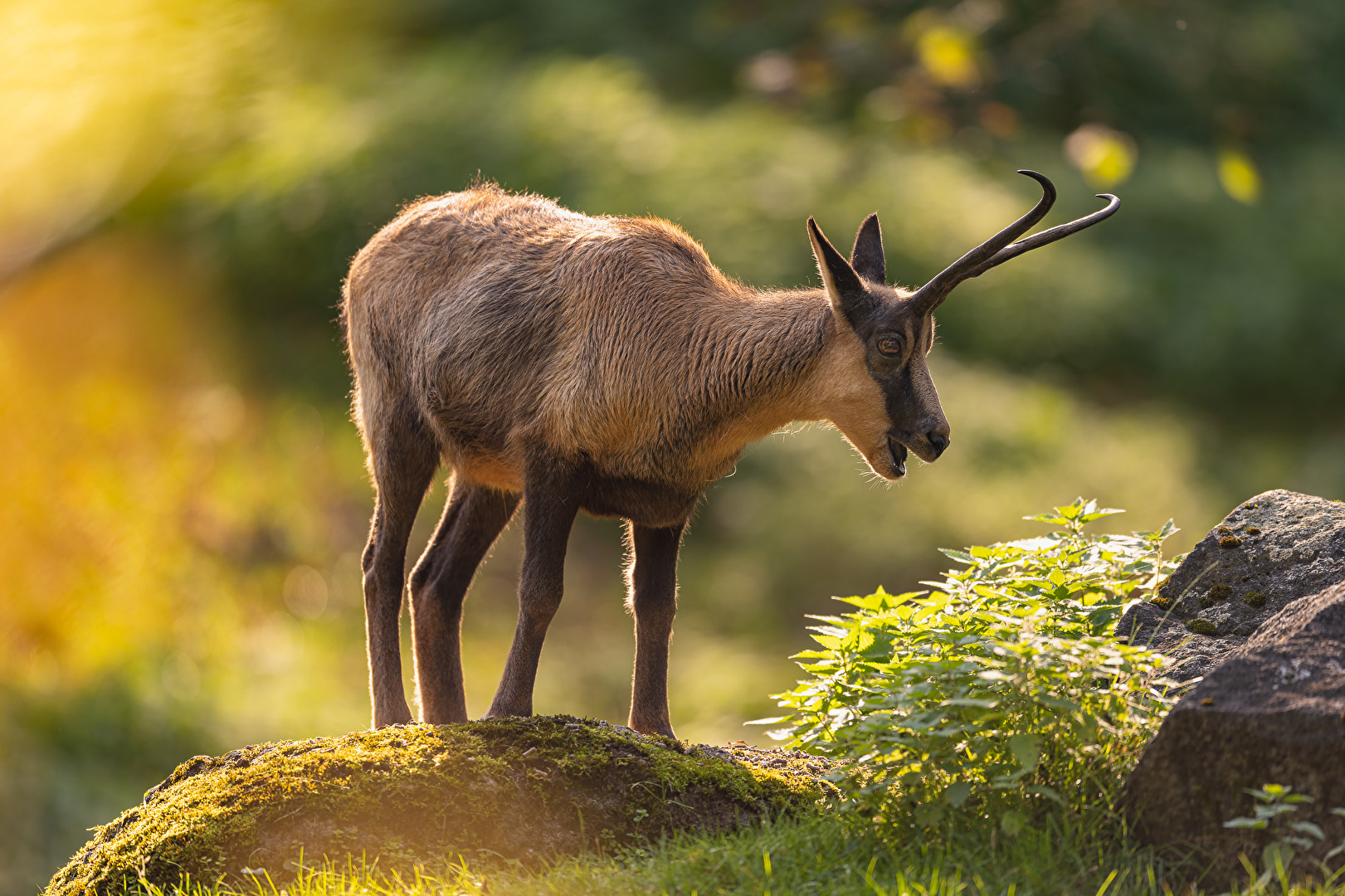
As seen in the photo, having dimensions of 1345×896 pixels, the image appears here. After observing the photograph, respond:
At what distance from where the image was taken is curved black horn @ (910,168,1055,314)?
213 inches

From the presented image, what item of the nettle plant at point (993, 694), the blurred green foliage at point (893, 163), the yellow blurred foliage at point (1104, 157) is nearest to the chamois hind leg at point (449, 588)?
the nettle plant at point (993, 694)

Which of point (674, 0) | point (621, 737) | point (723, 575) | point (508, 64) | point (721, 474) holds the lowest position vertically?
point (621, 737)

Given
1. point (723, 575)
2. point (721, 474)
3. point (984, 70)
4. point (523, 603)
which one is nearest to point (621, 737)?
point (523, 603)

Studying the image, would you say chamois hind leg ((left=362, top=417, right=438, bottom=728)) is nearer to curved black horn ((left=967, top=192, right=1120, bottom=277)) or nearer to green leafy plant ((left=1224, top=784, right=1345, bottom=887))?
curved black horn ((left=967, top=192, right=1120, bottom=277))

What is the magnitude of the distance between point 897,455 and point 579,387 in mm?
1505

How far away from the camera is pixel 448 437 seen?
6762 mm

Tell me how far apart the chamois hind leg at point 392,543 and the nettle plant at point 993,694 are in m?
2.42

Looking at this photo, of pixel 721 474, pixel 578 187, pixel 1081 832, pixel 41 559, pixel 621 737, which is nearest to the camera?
pixel 1081 832

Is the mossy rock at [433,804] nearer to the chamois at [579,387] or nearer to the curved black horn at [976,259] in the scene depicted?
the chamois at [579,387]

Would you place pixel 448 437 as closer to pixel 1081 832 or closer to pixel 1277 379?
pixel 1081 832

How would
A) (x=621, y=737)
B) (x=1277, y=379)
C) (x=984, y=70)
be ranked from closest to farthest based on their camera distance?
(x=621, y=737), (x=984, y=70), (x=1277, y=379)

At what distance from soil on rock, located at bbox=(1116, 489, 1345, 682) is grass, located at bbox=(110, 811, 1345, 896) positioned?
1.08 m

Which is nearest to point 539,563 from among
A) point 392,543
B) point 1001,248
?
point 392,543

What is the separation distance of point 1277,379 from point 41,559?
15054 millimetres
